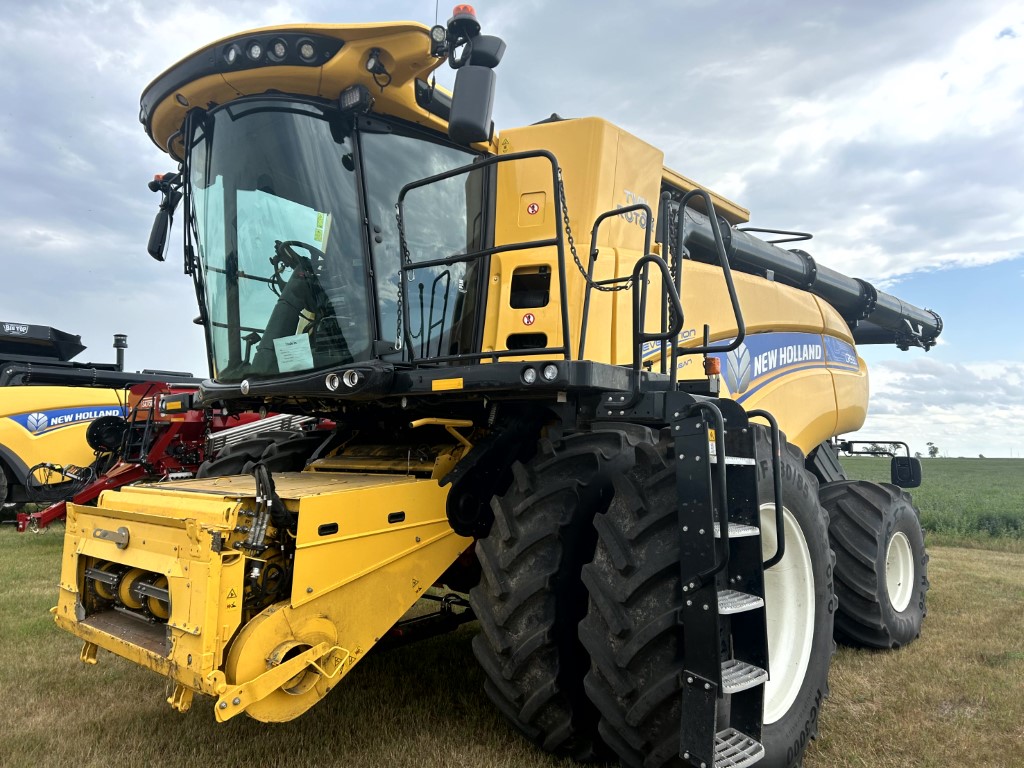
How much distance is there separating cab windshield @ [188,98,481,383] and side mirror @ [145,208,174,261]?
847 mm

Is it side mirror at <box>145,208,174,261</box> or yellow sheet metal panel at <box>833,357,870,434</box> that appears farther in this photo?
yellow sheet metal panel at <box>833,357,870,434</box>

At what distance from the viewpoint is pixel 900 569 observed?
18.6ft

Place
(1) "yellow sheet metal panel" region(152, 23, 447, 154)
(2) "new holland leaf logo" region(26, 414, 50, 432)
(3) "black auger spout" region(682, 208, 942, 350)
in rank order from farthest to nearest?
(2) "new holland leaf logo" region(26, 414, 50, 432) < (3) "black auger spout" region(682, 208, 942, 350) < (1) "yellow sheet metal panel" region(152, 23, 447, 154)

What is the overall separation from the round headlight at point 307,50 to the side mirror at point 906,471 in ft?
22.1

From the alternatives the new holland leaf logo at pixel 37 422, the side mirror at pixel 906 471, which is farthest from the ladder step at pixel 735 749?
the new holland leaf logo at pixel 37 422

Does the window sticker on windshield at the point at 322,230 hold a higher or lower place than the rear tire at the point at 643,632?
higher

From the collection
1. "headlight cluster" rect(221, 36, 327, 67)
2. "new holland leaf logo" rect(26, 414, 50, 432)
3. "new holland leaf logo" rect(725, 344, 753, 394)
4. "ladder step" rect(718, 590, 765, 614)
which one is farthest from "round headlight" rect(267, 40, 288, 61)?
"new holland leaf logo" rect(26, 414, 50, 432)

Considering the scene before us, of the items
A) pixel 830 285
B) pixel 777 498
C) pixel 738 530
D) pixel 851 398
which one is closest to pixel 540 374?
pixel 738 530

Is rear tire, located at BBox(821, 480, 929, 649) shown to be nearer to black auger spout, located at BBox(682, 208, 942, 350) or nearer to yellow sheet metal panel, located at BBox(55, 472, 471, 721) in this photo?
black auger spout, located at BBox(682, 208, 942, 350)

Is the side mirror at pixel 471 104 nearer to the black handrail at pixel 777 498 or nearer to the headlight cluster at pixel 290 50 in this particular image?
the headlight cluster at pixel 290 50

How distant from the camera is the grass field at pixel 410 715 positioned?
10.3 ft

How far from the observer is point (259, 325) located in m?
3.81

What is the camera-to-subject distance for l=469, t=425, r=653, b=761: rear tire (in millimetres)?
3021

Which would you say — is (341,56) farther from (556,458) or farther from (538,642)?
(538,642)
